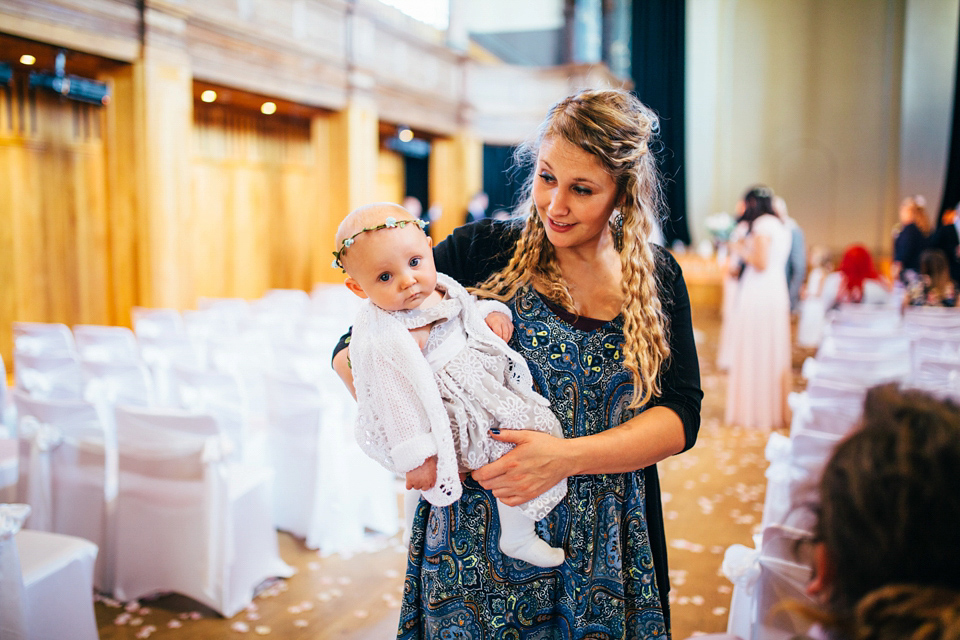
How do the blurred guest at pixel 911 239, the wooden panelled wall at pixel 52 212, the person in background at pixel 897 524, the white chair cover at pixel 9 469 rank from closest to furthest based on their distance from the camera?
the person in background at pixel 897 524 < the white chair cover at pixel 9 469 < the wooden panelled wall at pixel 52 212 < the blurred guest at pixel 911 239

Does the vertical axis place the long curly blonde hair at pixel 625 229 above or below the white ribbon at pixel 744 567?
above

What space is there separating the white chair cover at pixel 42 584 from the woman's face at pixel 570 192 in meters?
1.55

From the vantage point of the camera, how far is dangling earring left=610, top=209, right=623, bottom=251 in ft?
4.62

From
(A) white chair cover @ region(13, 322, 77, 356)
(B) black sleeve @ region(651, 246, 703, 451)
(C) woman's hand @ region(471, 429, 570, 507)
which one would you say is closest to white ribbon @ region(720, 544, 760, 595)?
(B) black sleeve @ region(651, 246, 703, 451)

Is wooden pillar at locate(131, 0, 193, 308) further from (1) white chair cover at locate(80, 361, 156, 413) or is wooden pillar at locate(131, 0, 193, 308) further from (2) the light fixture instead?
(1) white chair cover at locate(80, 361, 156, 413)

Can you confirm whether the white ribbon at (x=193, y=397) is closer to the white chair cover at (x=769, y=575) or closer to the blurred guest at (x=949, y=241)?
the white chair cover at (x=769, y=575)

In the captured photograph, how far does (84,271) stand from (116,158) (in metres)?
1.51

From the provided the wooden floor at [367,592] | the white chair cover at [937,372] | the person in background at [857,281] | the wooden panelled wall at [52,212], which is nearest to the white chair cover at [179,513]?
the wooden floor at [367,592]

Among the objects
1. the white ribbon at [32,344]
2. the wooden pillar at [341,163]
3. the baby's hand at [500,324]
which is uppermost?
the wooden pillar at [341,163]

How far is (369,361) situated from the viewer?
4.07 ft

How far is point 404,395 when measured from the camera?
122 centimetres

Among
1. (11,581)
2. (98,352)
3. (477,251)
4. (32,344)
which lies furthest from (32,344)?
(477,251)

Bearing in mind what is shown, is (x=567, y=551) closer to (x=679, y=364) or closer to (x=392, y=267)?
(x=679, y=364)

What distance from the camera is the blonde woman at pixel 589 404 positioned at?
1.26 m
